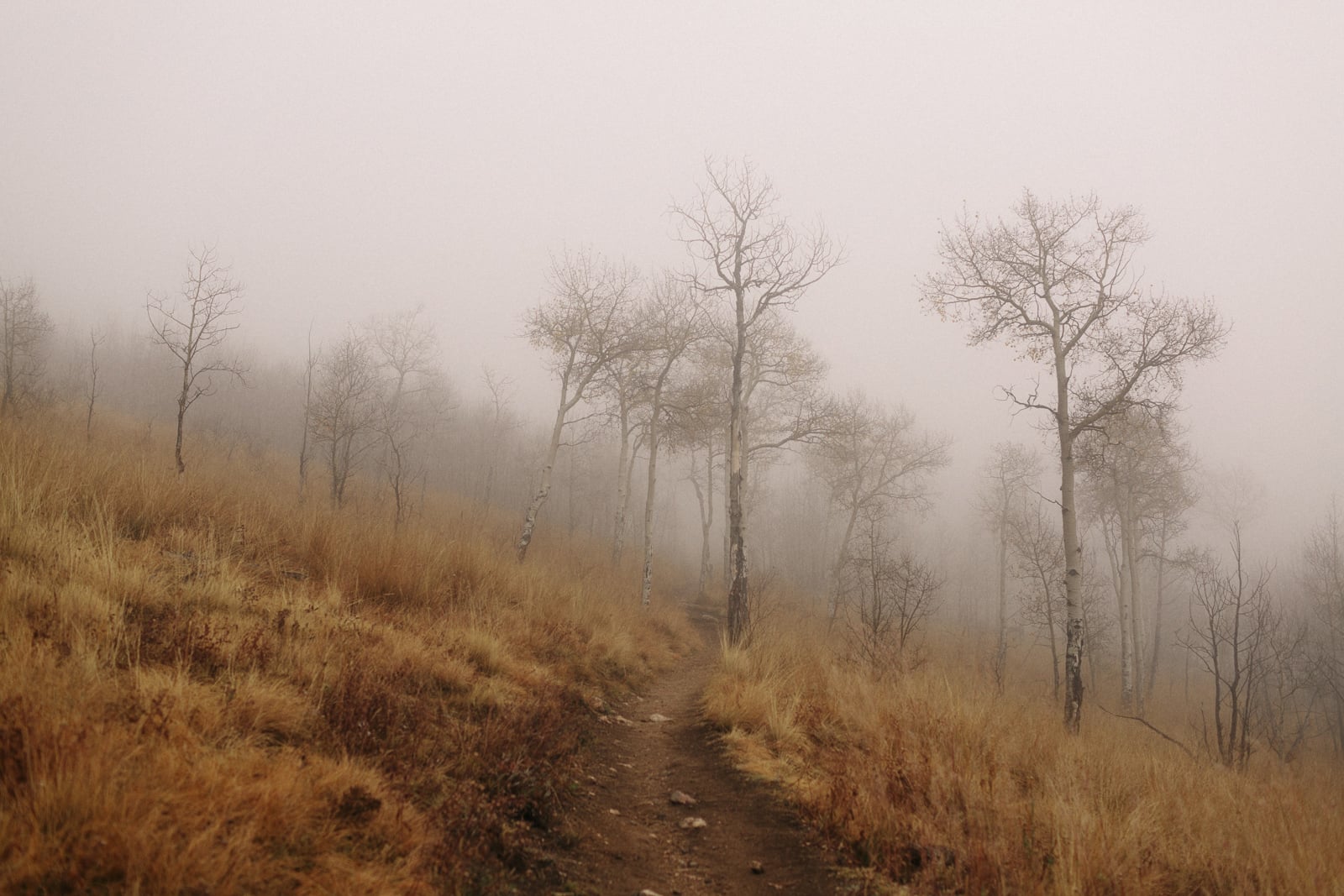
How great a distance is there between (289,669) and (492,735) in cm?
147

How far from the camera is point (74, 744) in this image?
6.99 feet

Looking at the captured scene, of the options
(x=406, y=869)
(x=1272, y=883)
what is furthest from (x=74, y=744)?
(x=1272, y=883)

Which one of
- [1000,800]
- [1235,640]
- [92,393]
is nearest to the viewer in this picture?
[1000,800]

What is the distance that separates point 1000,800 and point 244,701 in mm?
4932

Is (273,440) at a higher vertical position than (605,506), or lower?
higher

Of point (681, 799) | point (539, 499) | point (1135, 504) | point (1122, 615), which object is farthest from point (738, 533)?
point (1135, 504)

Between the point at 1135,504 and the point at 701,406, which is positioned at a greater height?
the point at 701,406

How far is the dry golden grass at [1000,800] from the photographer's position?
3.44 m

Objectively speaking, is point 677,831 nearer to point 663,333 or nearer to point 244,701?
point 244,701

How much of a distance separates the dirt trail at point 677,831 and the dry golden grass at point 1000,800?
32 centimetres

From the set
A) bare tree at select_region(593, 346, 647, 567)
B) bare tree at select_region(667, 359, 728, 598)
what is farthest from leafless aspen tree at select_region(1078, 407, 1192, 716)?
bare tree at select_region(593, 346, 647, 567)

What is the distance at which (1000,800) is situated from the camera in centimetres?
396

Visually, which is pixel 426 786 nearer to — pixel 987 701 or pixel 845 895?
pixel 845 895

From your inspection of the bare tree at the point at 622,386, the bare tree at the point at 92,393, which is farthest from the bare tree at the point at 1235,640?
the bare tree at the point at 92,393
